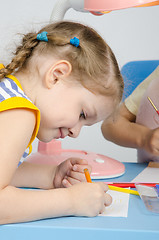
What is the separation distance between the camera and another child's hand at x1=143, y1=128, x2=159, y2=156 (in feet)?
2.86

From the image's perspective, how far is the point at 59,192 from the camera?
56 cm

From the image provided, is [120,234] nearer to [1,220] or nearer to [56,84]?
[1,220]

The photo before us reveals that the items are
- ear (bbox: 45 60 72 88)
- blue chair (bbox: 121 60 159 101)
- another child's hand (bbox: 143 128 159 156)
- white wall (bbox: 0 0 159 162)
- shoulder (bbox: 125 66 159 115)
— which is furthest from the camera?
white wall (bbox: 0 0 159 162)

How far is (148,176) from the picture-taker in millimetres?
766

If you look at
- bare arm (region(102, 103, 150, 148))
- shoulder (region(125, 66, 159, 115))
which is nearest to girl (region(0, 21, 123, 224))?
bare arm (region(102, 103, 150, 148))

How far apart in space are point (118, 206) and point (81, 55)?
267 millimetres

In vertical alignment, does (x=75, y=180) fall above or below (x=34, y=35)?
below

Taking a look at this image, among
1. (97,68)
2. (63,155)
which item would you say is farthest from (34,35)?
(63,155)

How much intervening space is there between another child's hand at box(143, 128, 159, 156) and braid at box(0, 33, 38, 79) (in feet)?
1.13

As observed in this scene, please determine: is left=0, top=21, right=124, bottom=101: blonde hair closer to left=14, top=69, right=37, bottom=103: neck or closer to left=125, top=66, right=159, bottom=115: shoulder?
left=14, top=69, right=37, bottom=103: neck

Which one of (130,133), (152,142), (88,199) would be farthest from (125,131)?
(88,199)

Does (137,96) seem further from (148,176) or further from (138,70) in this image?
(148,176)

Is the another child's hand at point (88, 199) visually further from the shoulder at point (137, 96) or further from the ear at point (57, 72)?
the shoulder at point (137, 96)

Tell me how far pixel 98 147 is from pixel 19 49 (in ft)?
3.73
